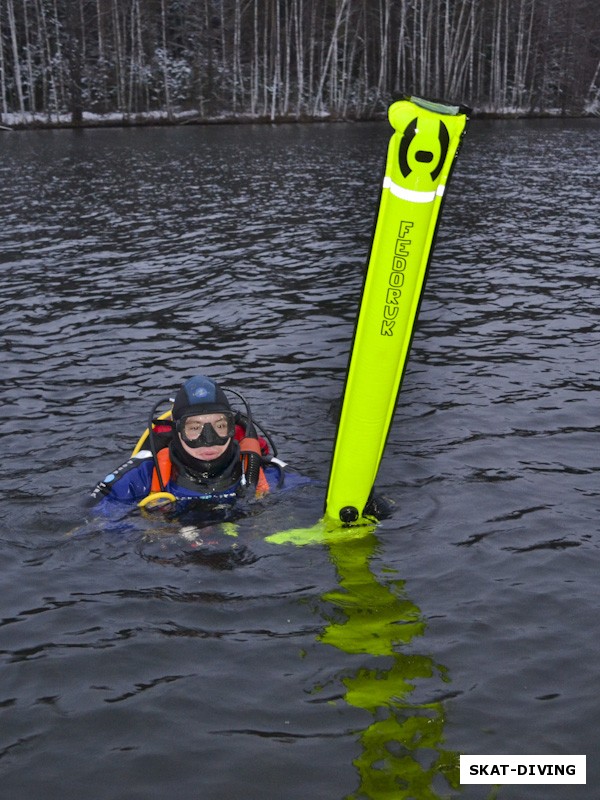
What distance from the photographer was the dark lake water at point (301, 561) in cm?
541

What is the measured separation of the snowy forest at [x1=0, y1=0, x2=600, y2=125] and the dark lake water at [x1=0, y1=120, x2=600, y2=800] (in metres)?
43.4

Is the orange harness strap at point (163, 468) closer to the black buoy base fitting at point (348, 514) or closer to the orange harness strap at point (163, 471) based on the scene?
the orange harness strap at point (163, 471)

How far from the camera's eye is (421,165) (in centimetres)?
626

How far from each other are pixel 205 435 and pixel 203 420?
4.9 inches

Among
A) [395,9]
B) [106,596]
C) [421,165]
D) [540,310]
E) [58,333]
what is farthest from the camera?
[395,9]

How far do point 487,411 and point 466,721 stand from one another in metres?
6.06

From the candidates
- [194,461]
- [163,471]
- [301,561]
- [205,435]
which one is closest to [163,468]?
[163,471]

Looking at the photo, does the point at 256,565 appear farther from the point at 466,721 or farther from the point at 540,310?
the point at 540,310

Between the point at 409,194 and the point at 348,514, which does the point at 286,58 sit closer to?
the point at 348,514

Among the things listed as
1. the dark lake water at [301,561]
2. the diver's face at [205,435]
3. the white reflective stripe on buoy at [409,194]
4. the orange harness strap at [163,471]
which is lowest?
the dark lake water at [301,561]

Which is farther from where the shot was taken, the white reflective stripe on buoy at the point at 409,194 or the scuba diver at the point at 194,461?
the scuba diver at the point at 194,461

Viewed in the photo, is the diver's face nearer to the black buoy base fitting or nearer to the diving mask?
the diving mask

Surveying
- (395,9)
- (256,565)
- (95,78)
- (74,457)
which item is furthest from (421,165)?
(395,9)

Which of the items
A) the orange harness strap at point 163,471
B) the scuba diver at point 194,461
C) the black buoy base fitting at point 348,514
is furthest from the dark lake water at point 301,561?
the orange harness strap at point 163,471
